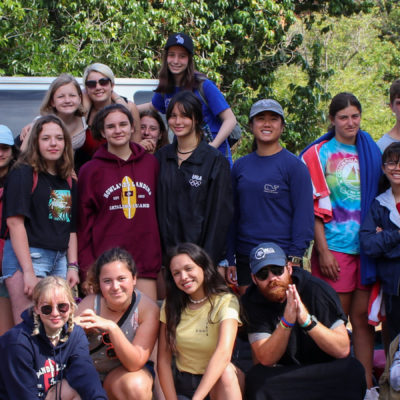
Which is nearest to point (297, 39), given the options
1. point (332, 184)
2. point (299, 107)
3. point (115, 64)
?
point (299, 107)

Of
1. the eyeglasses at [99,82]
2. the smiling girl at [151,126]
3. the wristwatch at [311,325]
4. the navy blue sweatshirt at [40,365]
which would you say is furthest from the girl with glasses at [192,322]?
the eyeglasses at [99,82]

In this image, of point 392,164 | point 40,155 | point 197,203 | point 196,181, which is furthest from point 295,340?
point 40,155

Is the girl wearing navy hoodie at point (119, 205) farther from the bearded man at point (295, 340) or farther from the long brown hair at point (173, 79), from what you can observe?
the bearded man at point (295, 340)

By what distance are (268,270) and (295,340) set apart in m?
0.50

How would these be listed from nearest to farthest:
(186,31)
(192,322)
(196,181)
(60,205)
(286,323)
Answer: (286,323) < (192,322) < (60,205) < (196,181) < (186,31)

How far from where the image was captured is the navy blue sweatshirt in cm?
341

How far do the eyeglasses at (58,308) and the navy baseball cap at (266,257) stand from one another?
116 cm

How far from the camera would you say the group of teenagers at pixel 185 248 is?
368cm

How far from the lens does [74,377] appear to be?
11.4 feet

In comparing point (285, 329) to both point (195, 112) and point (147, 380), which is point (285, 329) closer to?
point (147, 380)

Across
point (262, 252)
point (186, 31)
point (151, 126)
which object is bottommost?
point (262, 252)

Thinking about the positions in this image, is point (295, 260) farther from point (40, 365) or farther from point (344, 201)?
point (40, 365)

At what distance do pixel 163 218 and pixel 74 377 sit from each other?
1278mm

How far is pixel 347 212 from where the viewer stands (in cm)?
460
